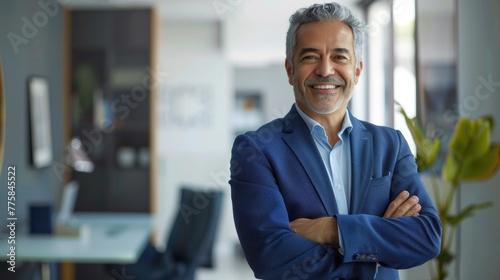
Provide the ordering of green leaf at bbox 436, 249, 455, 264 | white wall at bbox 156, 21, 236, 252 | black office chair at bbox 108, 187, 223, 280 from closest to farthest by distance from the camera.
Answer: green leaf at bbox 436, 249, 455, 264 < black office chair at bbox 108, 187, 223, 280 < white wall at bbox 156, 21, 236, 252

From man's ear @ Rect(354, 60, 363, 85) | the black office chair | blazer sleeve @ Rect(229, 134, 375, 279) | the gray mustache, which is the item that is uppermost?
man's ear @ Rect(354, 60, 363, 85)

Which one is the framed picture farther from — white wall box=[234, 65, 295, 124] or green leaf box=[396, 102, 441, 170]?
white wall box=[234, 65, 295, 124]

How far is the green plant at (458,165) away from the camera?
4.66 feet

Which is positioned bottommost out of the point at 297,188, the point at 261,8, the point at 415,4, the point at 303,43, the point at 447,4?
the point at 297,188

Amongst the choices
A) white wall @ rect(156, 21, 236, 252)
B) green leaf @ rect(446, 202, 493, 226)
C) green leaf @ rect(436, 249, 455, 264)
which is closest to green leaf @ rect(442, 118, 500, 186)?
green leaf @ rect(446, 202, 493, 226)

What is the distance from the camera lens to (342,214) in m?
0.84

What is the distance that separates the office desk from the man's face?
1.66m

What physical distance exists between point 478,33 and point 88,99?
3520 mm

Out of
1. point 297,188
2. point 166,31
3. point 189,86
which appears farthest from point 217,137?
point 297,188

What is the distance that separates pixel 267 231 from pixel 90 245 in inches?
81.4

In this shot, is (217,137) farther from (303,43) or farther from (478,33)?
(303,43)

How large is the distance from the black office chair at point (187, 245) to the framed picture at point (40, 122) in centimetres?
75

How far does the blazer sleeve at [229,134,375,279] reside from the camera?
2.78 feet

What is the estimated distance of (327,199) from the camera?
843 mm
